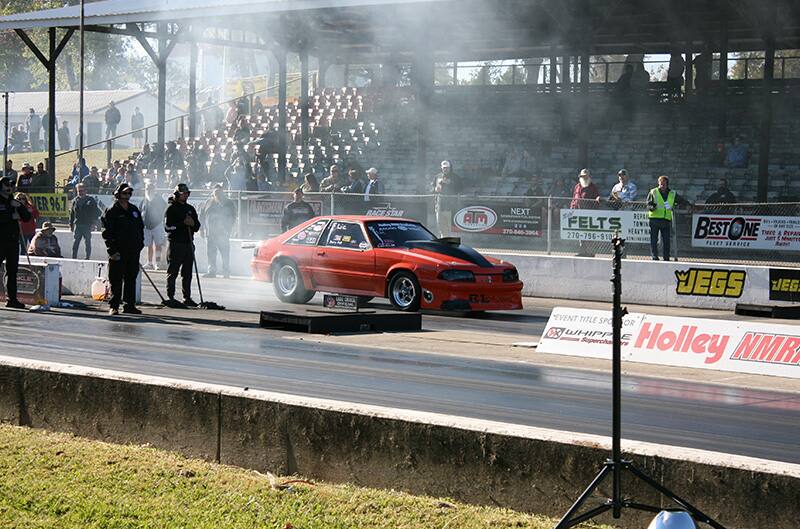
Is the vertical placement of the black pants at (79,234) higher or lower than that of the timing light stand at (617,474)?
higher

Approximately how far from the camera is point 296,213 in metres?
22.5

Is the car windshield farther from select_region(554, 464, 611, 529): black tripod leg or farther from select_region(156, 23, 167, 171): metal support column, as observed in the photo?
select_region(156, 23, 167, 171): metal support column

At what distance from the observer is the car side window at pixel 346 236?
17344 millimetres

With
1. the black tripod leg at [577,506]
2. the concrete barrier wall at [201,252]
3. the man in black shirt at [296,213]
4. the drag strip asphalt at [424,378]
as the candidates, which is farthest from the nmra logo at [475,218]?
the black tripod leg at [577,506]

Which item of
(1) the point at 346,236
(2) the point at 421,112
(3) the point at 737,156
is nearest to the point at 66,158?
(2) the point at 421,112

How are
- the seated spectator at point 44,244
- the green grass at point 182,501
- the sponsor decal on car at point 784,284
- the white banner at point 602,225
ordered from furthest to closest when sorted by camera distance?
1. the seated spectator at point 44,244
2. the white banner at point 602,225
3. the sponsor decal on car at point 784,284
4. the green grass at point 182,501

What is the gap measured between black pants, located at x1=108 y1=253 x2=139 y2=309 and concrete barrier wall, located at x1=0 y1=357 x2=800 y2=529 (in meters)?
7.37

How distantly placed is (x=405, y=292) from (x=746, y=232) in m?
5.85

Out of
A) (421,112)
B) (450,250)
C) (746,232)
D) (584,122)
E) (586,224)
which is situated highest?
(421,112)

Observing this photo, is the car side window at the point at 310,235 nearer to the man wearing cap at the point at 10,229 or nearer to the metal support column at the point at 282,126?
the man wearing cap at the point at 10,229

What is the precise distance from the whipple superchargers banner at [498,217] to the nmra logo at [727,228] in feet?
9.45

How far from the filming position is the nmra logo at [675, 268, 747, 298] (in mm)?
18609

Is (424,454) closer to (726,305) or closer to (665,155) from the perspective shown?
(726,305)

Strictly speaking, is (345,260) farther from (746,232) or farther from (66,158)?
(66,158)
